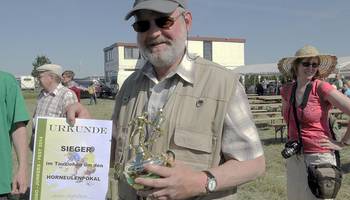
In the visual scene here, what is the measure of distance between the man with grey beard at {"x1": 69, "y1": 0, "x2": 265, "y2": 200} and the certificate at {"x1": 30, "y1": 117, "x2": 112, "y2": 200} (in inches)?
6.3

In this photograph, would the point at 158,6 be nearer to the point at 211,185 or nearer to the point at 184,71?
the point at 184,71

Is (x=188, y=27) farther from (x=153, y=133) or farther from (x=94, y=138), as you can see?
(x=94, y=138)

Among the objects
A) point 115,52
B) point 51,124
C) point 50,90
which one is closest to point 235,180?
point 51,124

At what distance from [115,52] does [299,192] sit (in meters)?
61.7

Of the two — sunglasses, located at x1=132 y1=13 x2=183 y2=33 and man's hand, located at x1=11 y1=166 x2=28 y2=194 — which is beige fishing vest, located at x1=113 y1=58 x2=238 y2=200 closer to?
sunglasses, located at x1=132 y1=13 x2=183 y2=33

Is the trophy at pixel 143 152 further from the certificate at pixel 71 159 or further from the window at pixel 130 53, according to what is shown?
the window at pixel 130 53

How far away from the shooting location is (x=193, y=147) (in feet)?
6.25

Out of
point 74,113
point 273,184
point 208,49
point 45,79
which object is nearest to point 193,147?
point 74,113

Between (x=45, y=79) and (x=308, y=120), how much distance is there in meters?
3.93

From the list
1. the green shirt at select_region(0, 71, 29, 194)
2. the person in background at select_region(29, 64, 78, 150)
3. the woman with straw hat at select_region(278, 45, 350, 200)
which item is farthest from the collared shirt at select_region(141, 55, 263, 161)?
the person in background at select_region(29, 64, 78, 150)

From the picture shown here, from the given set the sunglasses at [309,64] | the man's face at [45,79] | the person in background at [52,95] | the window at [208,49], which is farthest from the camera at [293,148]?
the window at [208,49]

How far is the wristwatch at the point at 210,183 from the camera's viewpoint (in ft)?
5.88

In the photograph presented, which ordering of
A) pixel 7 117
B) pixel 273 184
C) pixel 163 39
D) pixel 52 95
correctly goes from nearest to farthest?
pixel 163 39 → pixel 7 117 → pixel 52 95 → pixel 273 184

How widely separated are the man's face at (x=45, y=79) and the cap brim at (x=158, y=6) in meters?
4.60
